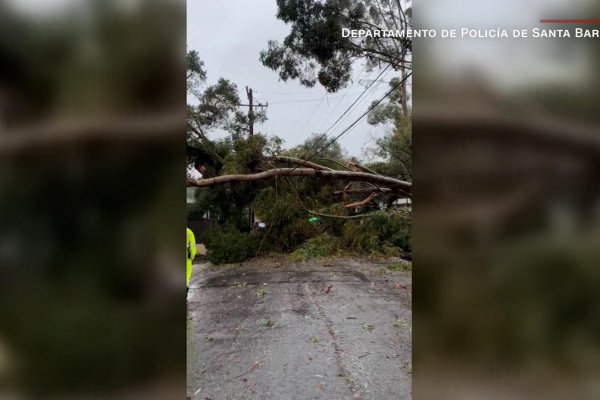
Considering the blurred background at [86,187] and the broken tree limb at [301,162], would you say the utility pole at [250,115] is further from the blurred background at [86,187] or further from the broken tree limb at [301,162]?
the blurred background at [86,187]

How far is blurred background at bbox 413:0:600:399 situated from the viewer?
0.82 meters

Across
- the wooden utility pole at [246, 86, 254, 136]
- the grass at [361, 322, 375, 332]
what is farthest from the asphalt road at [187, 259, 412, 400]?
Answer: the wooden utility pole at [246, 86, 254, 136]

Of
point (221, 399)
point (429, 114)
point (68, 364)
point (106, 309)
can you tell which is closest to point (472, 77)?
point (429, 114)

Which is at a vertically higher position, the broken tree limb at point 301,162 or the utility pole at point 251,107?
the utility pole at point 251,107

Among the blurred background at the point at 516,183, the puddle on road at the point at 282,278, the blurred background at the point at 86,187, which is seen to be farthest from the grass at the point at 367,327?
the blurred background at the point at 86,187

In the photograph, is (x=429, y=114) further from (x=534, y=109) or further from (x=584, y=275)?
(x=584, y=275)

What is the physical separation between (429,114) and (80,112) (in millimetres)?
793

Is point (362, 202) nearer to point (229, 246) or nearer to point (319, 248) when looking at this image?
point (319, 248)

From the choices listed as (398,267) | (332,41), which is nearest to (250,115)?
(398,267)

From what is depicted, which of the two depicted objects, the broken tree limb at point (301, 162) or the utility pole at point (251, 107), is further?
the utility pole at point (251, 107)

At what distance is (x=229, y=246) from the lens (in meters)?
8.89

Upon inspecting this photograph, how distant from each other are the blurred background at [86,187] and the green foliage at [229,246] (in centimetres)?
825

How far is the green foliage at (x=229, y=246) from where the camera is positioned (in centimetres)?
890

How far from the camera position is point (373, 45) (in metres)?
4.49
